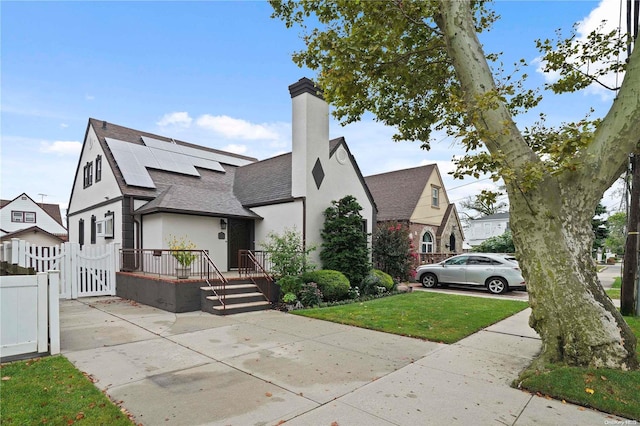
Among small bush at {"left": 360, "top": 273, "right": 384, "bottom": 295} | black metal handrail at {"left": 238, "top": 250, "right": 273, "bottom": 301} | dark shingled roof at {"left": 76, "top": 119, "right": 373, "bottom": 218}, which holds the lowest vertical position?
small bush at {"left": 360, "top": 273, "right": 384, "bottom": 295}

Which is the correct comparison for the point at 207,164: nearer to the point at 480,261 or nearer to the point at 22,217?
the point at 480,261

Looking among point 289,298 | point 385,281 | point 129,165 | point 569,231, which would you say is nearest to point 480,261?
point 385,281

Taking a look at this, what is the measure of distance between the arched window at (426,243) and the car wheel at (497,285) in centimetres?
757

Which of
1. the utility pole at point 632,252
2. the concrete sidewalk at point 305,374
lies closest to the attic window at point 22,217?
the concrete sidewalk at point 305,374

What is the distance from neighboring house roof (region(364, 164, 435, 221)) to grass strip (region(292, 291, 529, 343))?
386 inches

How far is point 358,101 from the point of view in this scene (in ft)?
27.6

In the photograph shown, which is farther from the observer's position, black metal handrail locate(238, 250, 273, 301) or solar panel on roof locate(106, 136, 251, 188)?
solar panel on roof locate(106, 136, 251, 188)

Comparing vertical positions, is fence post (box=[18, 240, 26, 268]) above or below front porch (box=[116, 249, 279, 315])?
above

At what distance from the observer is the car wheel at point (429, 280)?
14.7m

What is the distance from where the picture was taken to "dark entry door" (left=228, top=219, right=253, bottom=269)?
13.0 meters

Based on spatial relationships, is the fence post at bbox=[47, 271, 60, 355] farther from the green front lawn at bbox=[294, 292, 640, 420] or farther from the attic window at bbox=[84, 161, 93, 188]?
the attic window at bbox=[84, 161, 93, 188]

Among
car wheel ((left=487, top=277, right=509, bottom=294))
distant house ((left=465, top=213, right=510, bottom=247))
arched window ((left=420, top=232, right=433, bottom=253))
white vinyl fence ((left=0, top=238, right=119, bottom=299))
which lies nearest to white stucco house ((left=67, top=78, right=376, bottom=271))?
white vinyl fence ((left=0, top=238, right=119, bottom=299))

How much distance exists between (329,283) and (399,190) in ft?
44.3

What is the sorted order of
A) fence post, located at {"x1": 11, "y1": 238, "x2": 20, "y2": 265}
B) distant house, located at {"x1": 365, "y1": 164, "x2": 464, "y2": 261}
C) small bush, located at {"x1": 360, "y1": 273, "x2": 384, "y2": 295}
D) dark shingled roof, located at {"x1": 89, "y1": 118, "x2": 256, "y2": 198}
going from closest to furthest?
1. fence post, located at {"x1": 11, "y1": 238, "x2": 20, "y2": 265}
2. small bush, located at {"x1": 360, "y1": 273, "x2": 384, "y2": 295}
3. dark shingled roof, located at {"x1": 89, "y1": 118, "x2": 256, "y2": 198}
4. distant house, located at {"x1": 365, "y1": 164, "x2": 464, "y2": 261}
